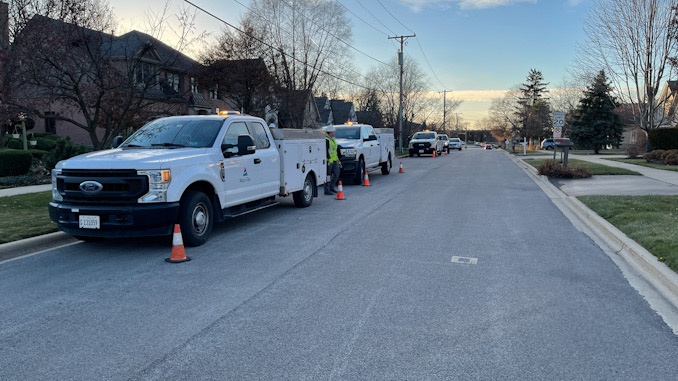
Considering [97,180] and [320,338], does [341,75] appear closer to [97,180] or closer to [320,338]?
[97,180]

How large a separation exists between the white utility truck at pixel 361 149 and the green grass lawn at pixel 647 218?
7247 millimetres

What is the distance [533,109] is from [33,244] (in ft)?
290

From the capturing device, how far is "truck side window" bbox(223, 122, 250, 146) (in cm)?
868

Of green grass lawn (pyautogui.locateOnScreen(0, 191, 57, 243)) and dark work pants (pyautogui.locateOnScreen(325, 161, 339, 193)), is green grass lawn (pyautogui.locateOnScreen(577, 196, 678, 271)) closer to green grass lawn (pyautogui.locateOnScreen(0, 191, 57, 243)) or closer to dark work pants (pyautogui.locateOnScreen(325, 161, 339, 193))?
dark work pants (pyautogui.locateOnScreen(325, 161, 339, 193))

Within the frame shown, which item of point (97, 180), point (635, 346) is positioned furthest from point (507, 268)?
point (97, 180)

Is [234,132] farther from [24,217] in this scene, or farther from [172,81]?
[172,81]

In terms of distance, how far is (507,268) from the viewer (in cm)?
627

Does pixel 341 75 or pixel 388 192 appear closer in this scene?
pixel 388 192

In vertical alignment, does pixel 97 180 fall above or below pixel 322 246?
above

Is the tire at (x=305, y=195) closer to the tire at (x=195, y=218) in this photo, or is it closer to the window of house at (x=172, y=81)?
the tire at (x=195, y=218)

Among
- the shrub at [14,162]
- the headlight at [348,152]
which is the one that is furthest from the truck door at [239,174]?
the shrub at [14,162]

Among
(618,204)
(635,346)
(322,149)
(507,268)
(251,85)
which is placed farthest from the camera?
(251,85)

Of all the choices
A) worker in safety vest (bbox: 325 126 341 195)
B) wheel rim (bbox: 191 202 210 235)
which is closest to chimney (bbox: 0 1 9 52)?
worker in safety vest (bbox: 325 126 341 195)

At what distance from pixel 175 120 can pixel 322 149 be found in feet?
14.8
